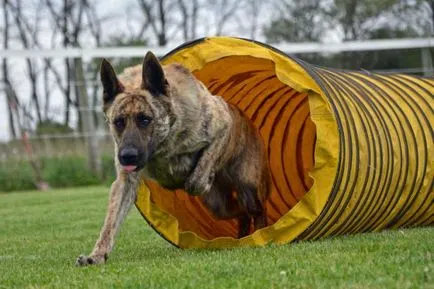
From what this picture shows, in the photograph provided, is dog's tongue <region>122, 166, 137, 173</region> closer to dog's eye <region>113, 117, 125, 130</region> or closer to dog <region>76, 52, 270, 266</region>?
dog <region>76, 52, 270, 266</region>

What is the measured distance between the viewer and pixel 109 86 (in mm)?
5914

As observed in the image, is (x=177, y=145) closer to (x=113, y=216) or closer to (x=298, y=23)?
(x=113, y=216)

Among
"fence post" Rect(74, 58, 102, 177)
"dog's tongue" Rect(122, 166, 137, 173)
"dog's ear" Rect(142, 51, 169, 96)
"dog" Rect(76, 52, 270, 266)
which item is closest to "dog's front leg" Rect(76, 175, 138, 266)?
"dog" Rect(76, 52, 270, 266)

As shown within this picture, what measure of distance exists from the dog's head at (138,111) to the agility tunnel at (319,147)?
0.86 m

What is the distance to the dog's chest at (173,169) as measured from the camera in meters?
6.18

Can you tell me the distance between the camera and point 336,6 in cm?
3581

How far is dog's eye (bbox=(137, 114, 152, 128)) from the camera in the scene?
5750 mm

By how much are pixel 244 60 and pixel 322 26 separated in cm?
2886

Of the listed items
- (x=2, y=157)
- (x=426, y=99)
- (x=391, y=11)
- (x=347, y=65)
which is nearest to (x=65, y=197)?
(x=2, y=157)

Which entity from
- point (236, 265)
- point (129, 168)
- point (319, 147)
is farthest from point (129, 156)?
point (319, 147)

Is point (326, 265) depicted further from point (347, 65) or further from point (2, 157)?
point (347, 65)

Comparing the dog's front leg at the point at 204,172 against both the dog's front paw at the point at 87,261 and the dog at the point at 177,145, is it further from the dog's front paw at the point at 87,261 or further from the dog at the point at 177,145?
the dog's front paw at the point at 87,261

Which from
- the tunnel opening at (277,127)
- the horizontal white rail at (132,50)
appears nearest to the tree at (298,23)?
the horizontal white rail at (132,50)

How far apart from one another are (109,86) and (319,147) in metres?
1.51
